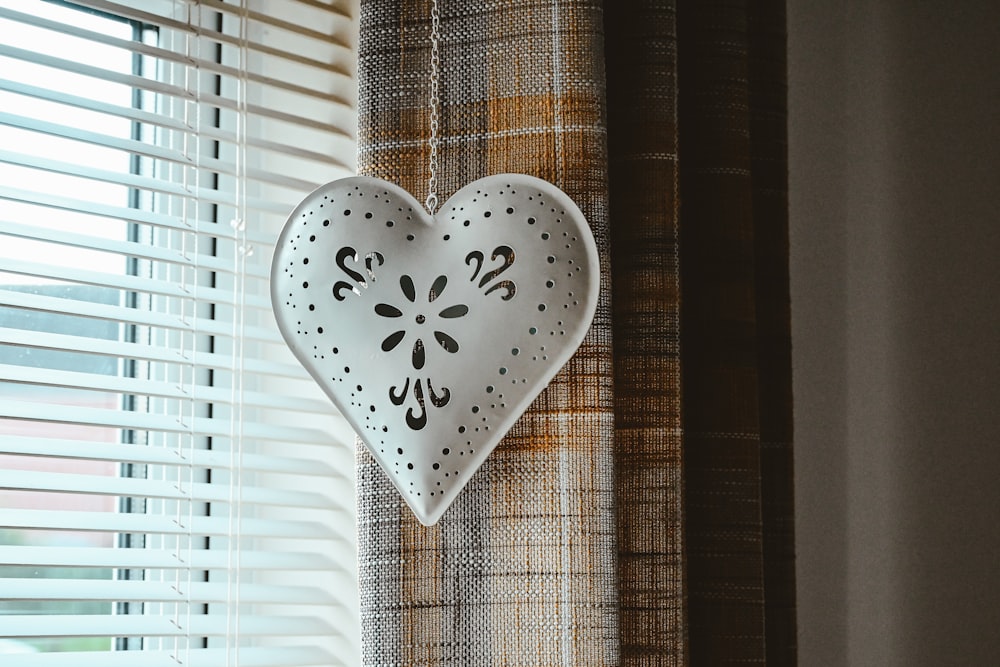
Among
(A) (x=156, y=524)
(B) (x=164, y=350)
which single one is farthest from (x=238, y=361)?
(A) (x=156, y=524)

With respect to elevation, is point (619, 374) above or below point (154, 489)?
above

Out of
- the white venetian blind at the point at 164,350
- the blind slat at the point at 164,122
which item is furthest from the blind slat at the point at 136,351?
the blind slat at the point at 164,122

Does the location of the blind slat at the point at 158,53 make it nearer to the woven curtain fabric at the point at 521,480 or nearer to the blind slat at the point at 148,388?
the woven curtain fabric at the point at 521,480

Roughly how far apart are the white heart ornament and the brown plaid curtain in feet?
0.32

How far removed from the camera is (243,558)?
1088 mm

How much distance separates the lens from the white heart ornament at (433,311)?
843mm

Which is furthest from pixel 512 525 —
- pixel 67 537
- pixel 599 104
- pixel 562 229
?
pixel 67 537

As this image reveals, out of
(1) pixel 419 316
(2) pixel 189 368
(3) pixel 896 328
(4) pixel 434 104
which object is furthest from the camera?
(3) pixel 896 328

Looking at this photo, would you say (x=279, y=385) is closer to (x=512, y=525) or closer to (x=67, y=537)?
(x=67, y=537)

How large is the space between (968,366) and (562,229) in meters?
1.01

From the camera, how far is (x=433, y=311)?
0.85 metres

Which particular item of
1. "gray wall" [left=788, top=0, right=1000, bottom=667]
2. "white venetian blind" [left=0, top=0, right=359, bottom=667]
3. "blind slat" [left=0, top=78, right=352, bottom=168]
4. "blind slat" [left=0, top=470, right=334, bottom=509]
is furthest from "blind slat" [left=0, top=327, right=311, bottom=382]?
"gray wall" [left=788, top=0, right=1000, bottom=667]

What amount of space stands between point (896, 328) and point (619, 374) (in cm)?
73

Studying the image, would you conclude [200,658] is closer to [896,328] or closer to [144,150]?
[144,150]
